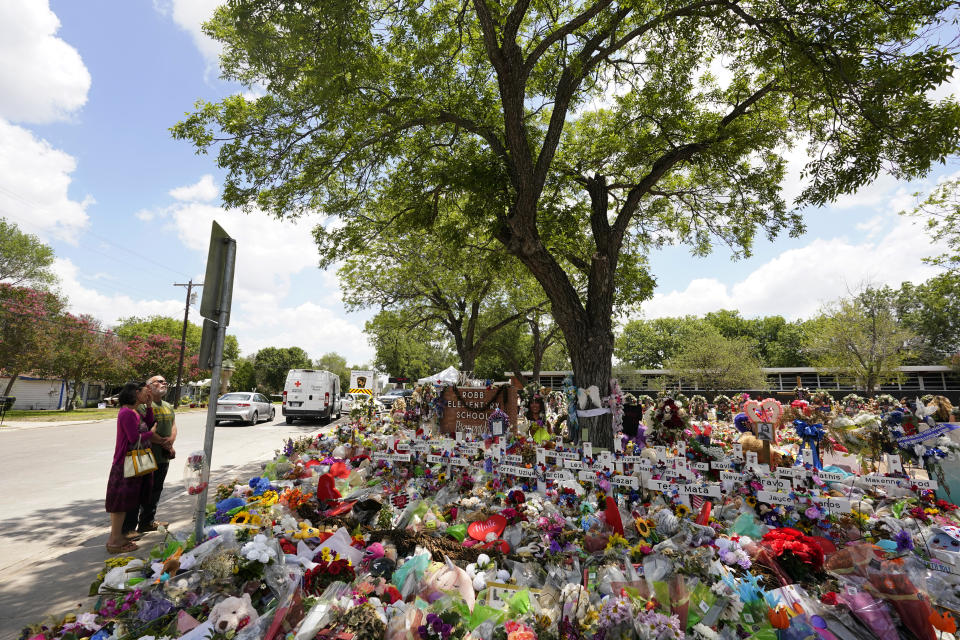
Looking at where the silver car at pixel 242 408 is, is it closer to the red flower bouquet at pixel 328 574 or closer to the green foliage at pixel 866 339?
the red flower bouquet at pixel 328 574

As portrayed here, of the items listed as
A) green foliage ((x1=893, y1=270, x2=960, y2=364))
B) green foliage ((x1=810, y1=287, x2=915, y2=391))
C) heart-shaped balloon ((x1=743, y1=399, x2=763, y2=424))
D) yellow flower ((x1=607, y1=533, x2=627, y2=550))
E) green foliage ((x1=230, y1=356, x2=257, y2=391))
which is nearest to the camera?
yellow flower ((x1=607, y1=533, x2=627, y2=550))

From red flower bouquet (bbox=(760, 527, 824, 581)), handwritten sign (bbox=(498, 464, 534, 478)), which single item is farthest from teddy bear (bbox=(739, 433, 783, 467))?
handwritten sign (bbox=(498, 464, 534, 478))

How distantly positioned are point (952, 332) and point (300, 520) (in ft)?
183

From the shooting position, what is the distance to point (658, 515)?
155 inches

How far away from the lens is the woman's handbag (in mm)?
4422

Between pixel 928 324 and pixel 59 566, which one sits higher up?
pixel 928 324

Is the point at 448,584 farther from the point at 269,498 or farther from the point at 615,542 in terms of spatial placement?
the point at 269,498

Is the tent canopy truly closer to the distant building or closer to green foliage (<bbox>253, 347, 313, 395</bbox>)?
the distant building

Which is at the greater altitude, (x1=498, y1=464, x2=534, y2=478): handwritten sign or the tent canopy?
the tent canopy

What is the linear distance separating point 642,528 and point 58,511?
23.6 ft

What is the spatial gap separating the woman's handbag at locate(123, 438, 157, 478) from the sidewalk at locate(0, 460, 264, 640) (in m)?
0.77

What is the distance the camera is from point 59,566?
4031 mm

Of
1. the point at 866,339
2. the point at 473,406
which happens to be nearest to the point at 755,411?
the point at 473,406

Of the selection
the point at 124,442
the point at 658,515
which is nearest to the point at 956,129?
the point at 658,515
